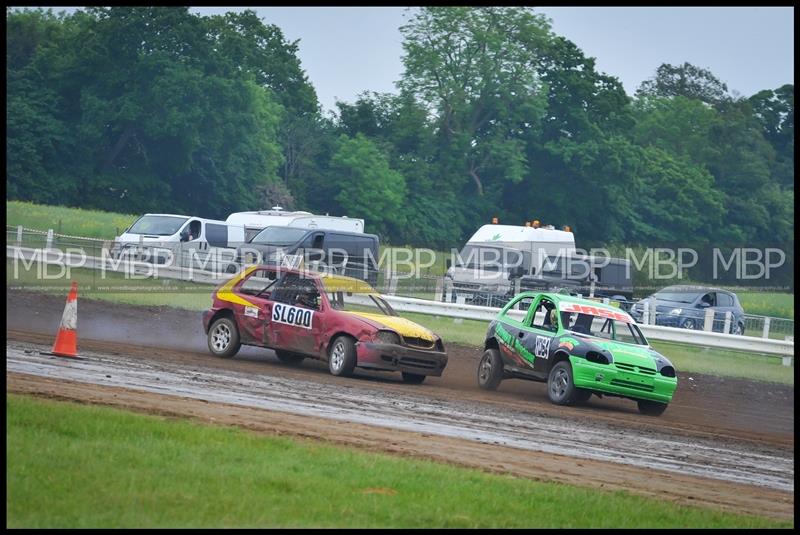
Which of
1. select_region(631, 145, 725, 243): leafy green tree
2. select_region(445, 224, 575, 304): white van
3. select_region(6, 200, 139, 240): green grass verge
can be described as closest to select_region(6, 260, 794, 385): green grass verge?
select_region(445, 224, 575, 304): white van

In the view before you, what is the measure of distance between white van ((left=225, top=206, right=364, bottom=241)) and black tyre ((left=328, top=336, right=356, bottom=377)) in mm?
17558

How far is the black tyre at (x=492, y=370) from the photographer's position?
18375 mm

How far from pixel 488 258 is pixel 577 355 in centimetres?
1706

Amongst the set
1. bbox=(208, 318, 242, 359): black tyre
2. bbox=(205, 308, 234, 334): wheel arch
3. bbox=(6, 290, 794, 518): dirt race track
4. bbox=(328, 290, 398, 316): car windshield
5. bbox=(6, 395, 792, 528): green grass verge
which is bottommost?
bbox=(6, 395, 792, 528): green grass verge

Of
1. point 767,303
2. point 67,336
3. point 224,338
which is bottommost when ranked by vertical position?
point 67,336

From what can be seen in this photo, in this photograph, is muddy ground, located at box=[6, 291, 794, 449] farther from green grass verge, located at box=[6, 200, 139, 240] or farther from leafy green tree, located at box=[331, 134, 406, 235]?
leafy green tree, located at box=[331, 134, 406, 235]

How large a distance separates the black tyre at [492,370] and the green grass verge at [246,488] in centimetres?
787

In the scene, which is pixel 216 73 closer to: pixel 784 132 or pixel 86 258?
pixel 86 258

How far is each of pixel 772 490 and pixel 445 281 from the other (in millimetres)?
20508

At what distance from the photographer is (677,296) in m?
32.3

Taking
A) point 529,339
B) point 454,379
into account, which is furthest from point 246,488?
point 454,379

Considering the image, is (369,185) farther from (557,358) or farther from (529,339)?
(557,358)

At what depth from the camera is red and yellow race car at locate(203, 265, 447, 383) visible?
57.9 feet

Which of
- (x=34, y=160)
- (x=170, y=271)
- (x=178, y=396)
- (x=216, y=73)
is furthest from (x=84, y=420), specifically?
(x=216, y=73)
